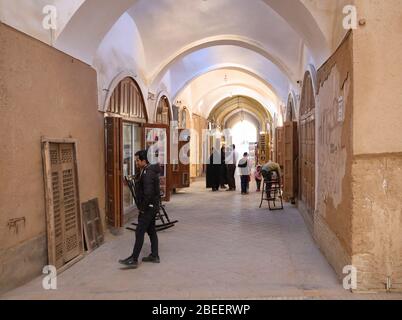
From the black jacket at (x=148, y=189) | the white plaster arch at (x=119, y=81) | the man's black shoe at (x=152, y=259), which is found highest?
the white plaster arch at (x=119, y=81)

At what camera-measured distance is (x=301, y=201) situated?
33.2 feet

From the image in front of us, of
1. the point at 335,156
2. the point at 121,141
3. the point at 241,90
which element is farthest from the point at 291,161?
the point at 241,90

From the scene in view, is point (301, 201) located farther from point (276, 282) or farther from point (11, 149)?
point (11, 149)

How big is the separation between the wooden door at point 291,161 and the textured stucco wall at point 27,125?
19.9 ft

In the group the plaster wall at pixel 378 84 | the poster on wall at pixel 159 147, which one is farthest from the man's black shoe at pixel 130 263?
the poster on wall at pixel 159 147

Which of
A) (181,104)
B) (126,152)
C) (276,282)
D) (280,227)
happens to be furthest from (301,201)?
(181,104)

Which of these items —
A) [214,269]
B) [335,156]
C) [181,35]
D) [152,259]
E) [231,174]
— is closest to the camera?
[335,156]

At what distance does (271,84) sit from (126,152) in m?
7.40

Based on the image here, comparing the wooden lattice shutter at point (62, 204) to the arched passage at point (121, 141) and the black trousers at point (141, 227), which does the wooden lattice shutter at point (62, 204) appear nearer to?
the black trousers at point (141, 227)

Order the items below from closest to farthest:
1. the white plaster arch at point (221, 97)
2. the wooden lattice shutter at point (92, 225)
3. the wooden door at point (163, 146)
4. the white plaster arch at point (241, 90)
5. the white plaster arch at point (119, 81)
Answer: the wooden lattice shutter at point (92, 225) → the white plaster arch at point (119, 81) → the wooden door at point (163, 146) → the white plaster arch at point (241, 90) → the white plaster arch at point (221, 97)

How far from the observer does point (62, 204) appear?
18.8 feet

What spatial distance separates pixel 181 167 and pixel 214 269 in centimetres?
870

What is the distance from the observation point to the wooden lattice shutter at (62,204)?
5.37 m

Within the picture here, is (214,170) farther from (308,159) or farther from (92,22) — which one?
(92,22)
